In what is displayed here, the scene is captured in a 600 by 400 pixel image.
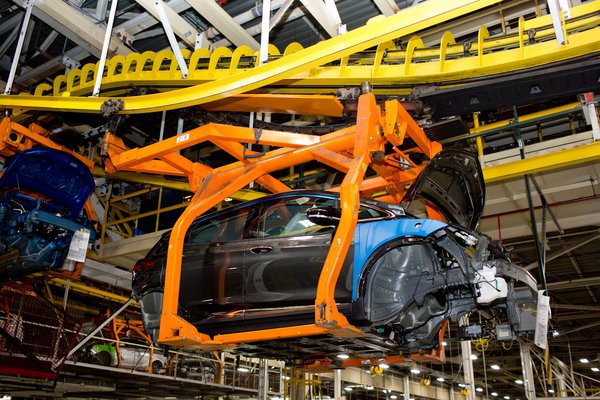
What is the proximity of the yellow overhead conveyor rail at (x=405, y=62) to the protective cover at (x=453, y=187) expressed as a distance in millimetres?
1114

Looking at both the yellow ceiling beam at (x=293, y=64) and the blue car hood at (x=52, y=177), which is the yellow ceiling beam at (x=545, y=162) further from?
the blue car hood at (x=52, y=177)

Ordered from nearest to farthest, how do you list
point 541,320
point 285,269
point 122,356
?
point 541,320 → point 285,269 → point 122,356

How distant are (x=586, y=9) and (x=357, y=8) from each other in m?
3.53

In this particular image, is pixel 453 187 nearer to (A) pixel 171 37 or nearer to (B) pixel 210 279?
(B) pixel 210 279

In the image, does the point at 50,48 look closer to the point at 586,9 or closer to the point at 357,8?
the point at 357,8

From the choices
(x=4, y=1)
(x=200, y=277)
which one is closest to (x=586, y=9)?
(x=200, y=277)

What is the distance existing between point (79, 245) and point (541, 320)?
16.6 feet

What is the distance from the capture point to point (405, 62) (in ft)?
17.5

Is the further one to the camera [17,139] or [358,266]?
[17,139]

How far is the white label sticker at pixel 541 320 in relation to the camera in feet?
11.7

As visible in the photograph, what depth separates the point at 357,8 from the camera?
754cm

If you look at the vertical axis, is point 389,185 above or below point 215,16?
below

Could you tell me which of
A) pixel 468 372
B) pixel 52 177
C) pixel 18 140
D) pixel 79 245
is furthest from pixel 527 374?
pixel 18 140

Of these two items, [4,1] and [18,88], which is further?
[18,88]
